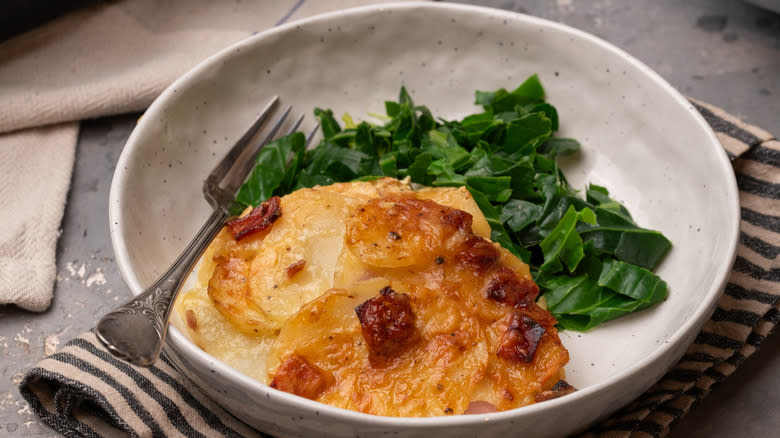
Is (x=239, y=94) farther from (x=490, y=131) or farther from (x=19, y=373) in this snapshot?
(x=19, y=373)

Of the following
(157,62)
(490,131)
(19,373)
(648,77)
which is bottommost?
(19,373)

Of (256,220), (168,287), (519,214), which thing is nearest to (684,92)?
(519,214)

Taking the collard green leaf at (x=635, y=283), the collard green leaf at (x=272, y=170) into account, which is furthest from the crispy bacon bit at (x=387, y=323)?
the collard green leaf at (x=272, y=170)

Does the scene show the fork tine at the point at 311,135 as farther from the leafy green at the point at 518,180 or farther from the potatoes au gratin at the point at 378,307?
the potatoes au gratin at the point at 378,307

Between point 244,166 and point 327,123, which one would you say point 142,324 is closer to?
point 244,166

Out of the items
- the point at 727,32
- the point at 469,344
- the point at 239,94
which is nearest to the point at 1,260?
the point at 239,94

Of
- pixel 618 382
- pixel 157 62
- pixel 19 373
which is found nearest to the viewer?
pixel 618 382
